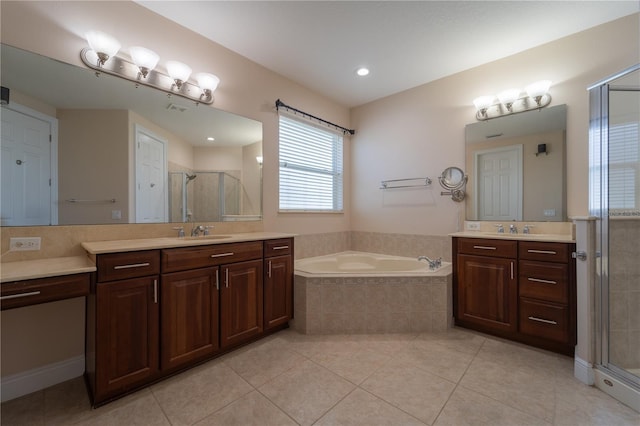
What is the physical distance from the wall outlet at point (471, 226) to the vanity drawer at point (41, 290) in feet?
10.6

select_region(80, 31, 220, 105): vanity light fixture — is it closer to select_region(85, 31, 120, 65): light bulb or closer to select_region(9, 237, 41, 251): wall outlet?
select_region(85, 31, 120, 65): light bulb

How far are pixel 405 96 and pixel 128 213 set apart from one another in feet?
10.6

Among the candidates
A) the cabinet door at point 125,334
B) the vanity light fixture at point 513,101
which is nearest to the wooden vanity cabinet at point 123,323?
the cabinet door at point 125,334

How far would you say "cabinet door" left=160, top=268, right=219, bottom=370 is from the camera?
5.57ft

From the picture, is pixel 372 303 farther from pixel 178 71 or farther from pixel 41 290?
pixel 178 71

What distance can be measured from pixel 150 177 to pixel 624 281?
3.46 m

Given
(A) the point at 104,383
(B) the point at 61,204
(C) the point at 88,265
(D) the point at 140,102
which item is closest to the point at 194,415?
(A) the point at 104,383

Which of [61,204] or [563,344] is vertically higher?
[61,204]

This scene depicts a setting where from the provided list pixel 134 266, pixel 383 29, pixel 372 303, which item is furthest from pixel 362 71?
pixel 134 266

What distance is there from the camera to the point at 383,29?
2.23 metres

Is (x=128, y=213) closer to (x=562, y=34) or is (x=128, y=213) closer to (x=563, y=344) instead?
(x=563, y=344)

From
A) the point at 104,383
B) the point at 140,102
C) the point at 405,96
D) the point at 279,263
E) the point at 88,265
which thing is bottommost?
the point at 104,383

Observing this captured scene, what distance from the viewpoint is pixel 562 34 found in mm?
2301

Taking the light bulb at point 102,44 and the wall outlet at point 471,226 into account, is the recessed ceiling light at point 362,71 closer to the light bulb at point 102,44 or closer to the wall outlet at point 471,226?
the wall outlet at point 471,226
